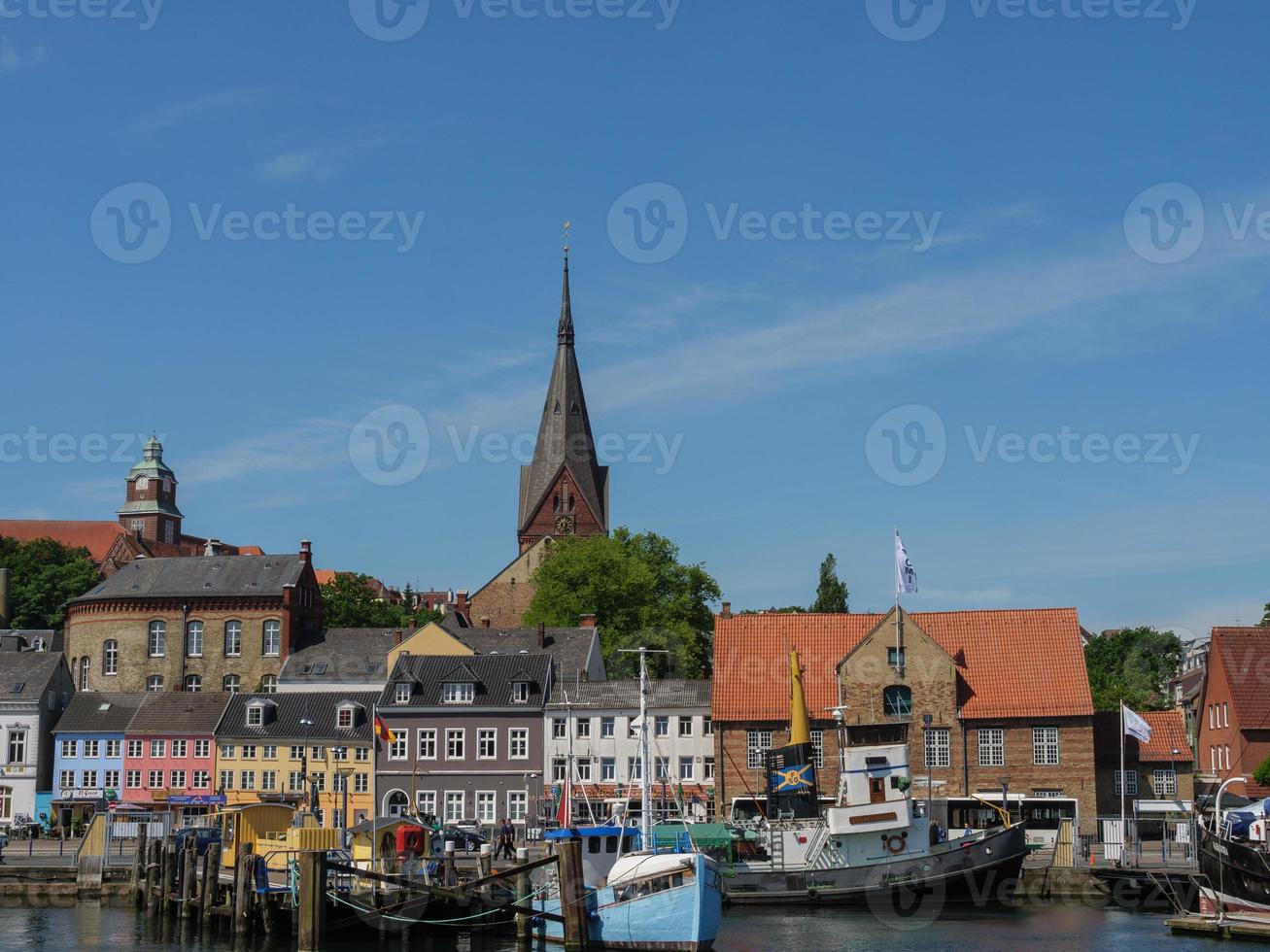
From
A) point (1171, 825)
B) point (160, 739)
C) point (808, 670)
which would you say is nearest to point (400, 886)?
point (808, 670)

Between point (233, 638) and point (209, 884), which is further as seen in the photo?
point (233, 638)

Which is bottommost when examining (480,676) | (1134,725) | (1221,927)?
(1221,927)

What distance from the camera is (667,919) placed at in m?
42.5

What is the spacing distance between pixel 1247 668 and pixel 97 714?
202 ft

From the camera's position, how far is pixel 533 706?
80.9m

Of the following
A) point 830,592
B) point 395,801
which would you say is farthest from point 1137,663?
point 395,801

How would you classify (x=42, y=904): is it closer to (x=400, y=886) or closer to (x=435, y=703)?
(x=400, y=886)

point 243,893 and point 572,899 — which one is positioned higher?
point 572,899

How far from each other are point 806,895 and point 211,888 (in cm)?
2014

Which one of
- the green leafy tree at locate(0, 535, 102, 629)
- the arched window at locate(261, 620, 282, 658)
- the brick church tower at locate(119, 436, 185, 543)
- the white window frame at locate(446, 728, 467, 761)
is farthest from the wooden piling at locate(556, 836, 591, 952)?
the brick church tower at locate(119, 436, 185, 543)

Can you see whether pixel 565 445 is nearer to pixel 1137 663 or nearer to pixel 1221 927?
pixel 1137 663

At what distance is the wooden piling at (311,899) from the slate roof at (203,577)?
66058 mm

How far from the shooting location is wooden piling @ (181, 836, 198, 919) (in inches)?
2046

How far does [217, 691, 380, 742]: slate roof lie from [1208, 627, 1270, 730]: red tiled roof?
43.1 meters
